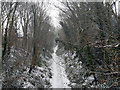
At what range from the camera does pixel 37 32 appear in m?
15.6

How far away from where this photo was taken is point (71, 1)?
43.9 ft

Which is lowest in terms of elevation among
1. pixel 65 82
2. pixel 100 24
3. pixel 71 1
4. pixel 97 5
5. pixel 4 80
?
pixel 65 82

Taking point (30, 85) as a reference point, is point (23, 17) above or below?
above

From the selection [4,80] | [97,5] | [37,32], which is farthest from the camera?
[37,32]

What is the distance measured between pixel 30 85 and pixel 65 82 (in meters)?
3.55

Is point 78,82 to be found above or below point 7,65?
below

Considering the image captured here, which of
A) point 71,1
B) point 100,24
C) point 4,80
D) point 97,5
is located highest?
point 71,1

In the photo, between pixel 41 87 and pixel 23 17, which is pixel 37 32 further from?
pixel 23 17

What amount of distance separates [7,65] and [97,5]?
26.8 feet

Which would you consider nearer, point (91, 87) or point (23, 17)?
point (91, 87)

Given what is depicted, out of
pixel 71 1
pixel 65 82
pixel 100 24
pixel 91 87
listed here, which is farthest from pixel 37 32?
pixel 91 87

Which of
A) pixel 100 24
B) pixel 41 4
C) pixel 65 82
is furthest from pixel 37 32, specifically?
pixel 100 24

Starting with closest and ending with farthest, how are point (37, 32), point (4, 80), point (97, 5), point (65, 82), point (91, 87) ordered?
1. point (4, 80)
2. point (91, 87)
3. point (97, 5)
4. point (65, 82)
5. point (37, 32)

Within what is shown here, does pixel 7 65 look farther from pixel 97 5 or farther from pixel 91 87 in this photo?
pixel 97 5
